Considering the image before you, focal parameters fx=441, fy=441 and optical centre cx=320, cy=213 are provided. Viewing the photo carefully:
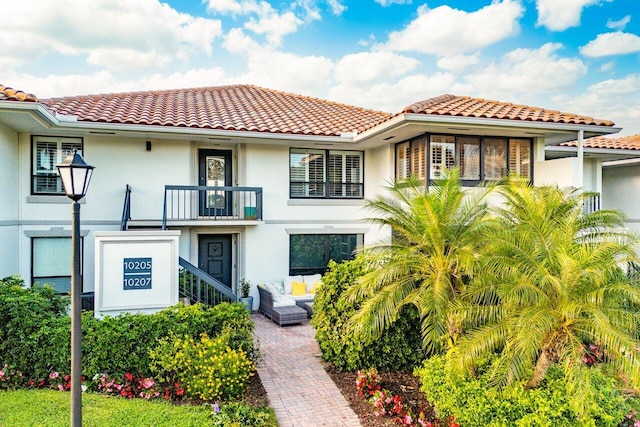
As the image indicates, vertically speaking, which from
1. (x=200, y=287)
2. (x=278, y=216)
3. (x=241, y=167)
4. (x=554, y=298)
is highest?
(x=241, y=167)

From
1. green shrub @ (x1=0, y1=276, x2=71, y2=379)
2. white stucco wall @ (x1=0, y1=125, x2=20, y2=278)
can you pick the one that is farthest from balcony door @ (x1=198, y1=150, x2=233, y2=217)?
green shrub @ (x1=0, y1=276, x2=71, y2=379)

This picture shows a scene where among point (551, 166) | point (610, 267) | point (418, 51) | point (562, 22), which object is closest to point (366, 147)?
point (418, 51)

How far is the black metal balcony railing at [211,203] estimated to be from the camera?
1359cm

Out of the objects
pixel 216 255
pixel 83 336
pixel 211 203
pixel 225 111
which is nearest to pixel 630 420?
pixel 83 336

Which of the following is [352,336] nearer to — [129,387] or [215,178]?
[129,387]

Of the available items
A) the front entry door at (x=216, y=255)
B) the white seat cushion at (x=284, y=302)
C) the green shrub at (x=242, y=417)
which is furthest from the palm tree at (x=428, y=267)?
the front entry door at (x=216, y=255)

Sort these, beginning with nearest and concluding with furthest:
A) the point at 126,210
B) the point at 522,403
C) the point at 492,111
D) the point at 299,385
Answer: the point at 522,403 < the point at 299,385 < the point at 126,210 < the point at 492,111

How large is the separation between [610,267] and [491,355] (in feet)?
7.57

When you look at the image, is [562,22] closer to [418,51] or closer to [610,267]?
[418,51]

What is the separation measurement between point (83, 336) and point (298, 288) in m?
7.38

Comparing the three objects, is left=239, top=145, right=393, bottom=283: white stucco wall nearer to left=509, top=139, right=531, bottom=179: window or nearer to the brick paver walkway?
the brick paver walkway

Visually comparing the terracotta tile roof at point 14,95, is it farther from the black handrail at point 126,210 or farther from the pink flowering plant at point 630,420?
→ the pink flowering plant at point 630,420

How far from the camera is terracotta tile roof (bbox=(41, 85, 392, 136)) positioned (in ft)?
43.0

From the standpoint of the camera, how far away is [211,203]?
582 inches
